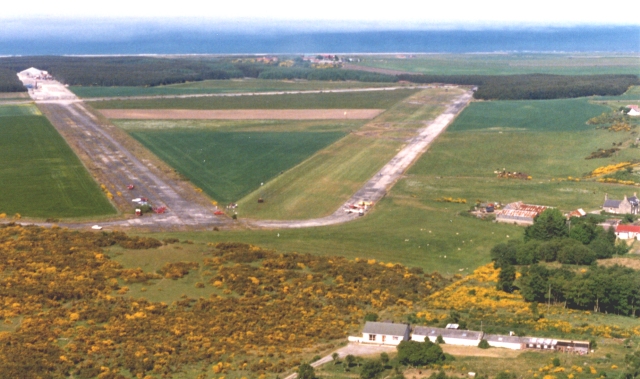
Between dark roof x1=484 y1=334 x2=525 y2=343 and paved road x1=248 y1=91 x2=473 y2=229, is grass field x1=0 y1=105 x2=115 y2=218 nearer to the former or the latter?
paved road x1=248 y1=91 x2=473 y2=229

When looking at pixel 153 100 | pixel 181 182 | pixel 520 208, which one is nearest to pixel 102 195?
pixel 181 182

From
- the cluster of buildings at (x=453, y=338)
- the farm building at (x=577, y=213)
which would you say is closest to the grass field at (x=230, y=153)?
the farm building at (x=577, y=213)

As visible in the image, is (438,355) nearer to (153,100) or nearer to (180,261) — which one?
(180,261)

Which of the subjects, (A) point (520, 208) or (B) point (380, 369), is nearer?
(B) point (380, 369)

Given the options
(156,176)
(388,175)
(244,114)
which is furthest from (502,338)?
(244,114)

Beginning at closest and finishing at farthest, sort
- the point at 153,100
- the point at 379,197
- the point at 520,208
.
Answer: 1. the point at 520,208
2. the point at 379,197
3. the point at 153,100

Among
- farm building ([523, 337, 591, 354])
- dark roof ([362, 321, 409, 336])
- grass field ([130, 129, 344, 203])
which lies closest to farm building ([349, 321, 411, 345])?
dark roof ([362, 321, 409, 336])

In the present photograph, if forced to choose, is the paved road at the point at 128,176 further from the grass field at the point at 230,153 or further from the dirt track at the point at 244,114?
the dirt track at the point at 244,114

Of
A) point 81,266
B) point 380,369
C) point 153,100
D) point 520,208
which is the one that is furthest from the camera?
point 153,100
